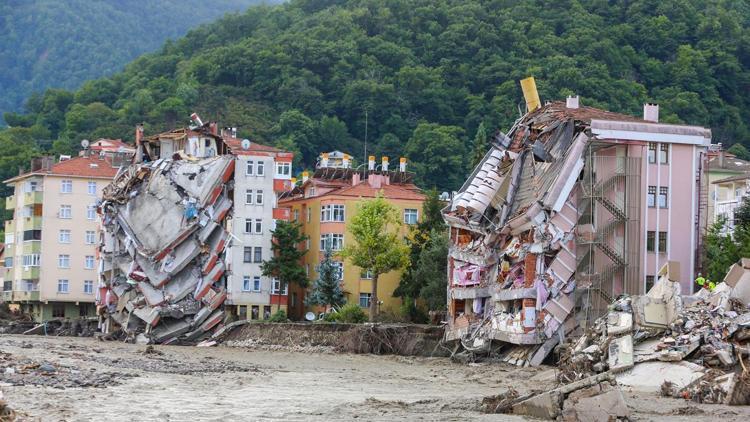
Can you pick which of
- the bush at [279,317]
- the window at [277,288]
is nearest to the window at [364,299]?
the window at [277,288]

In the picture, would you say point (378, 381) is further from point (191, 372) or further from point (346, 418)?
point (346, 418)

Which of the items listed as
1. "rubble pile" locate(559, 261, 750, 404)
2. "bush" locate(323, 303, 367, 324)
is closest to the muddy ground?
"rubble pile" locate(559, 261, 750, 404)

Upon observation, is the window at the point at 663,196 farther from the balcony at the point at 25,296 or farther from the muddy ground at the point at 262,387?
the balcony at the point at 25,296

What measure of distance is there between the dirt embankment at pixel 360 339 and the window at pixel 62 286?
42.8 m

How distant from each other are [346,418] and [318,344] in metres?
48.2

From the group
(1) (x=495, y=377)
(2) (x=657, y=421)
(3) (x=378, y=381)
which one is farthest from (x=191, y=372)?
(2) (x=657, y=421)

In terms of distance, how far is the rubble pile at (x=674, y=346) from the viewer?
50.1 m

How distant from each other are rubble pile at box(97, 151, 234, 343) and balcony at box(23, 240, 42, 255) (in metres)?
23.4

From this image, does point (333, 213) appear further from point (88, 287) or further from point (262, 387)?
point (262, 387)

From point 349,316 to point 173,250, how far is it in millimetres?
17681

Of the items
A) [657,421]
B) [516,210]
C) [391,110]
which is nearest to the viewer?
[657,421]

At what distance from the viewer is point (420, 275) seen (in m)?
99.3

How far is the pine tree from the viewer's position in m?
106

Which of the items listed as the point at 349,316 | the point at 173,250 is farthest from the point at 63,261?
the point at 349,316
